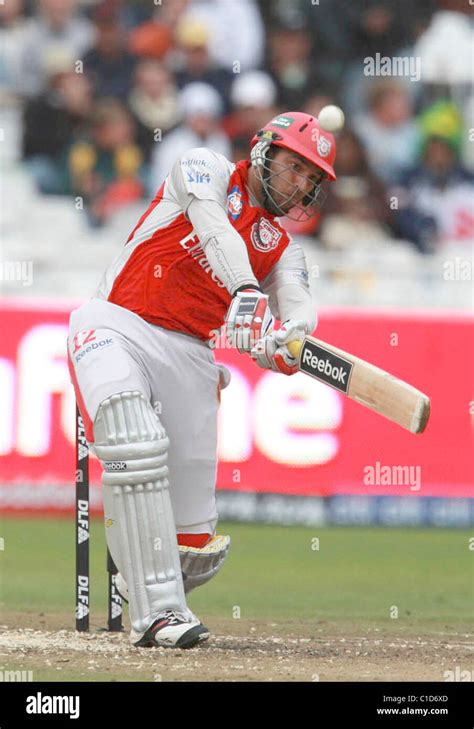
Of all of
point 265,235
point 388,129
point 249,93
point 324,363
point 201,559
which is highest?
point 249,93

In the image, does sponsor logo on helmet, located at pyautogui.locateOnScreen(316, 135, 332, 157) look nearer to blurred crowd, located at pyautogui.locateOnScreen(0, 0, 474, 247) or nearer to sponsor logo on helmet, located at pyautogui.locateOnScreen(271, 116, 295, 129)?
sponsor logo on helmet, located at pyautogui.locateOnScreen(271, 116, 295, 129)

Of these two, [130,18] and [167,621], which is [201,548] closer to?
[167,621]

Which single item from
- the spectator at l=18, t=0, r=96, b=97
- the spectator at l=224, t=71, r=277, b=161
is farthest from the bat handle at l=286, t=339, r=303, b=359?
the spectator at l=18, t=0, r=96, b=97

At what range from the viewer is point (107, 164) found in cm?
1419

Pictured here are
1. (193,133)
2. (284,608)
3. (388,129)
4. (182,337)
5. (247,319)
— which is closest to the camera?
(247,319)

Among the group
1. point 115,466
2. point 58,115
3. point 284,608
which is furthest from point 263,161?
point 58,115

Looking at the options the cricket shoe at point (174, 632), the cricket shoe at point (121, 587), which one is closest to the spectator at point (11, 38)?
the cricket shoe at point (121, 587)

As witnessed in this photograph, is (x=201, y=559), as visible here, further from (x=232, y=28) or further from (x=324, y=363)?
(x=232, y=28)

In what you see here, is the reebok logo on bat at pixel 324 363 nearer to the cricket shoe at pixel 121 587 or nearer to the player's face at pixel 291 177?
the player's face at pixel 291 177

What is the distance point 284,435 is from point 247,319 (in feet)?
15.6

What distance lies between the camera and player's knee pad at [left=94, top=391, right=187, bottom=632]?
590 cm

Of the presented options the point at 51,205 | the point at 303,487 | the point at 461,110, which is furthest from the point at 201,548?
the point at 461,110

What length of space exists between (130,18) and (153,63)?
758mm

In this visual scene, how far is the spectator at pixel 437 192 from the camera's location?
14.2 metres
